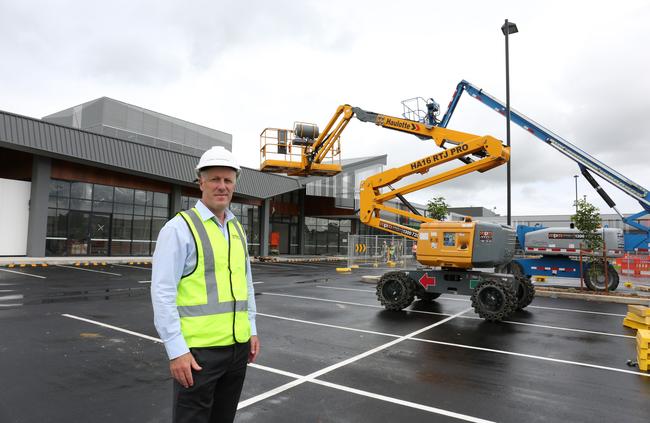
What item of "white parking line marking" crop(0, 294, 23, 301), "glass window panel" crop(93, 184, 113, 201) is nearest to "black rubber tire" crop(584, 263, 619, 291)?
"white parking line marking" crop(0, 294, 23, 301)

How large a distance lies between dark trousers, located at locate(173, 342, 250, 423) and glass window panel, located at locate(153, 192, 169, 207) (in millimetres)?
25397

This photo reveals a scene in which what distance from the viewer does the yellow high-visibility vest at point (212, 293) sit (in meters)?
2.45

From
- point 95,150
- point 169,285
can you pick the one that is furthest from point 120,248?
point 169,285

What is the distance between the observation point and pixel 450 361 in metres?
6.32

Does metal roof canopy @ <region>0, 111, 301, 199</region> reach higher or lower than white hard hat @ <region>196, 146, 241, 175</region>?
higher

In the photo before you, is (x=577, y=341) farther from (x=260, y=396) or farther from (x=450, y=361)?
(x=260, y=396)

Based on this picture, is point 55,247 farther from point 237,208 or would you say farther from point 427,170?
point 427,170

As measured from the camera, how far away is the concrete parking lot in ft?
14.3

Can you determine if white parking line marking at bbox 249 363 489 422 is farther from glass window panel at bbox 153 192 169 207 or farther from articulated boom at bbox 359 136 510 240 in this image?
glass window panel at bbox 153 192 169 207

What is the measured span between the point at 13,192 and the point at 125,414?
835 inches

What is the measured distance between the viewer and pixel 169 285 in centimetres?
238

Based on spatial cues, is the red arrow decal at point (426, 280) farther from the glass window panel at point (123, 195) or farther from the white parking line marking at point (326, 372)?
the glass window panel at point (123, 195)

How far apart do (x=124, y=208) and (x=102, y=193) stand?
59.2 inches

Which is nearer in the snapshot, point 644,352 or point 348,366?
point 348,366
